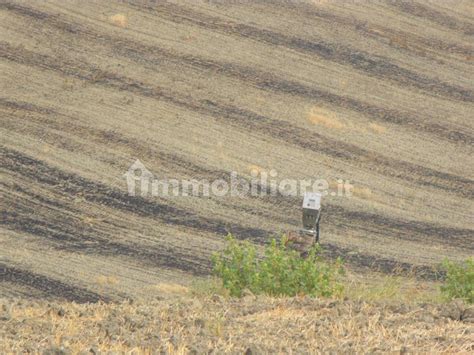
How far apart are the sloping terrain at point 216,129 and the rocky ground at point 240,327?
739 centimetres

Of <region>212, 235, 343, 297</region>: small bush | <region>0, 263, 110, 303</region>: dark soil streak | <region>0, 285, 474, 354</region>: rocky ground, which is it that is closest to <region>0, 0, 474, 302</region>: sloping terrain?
<region>0, 263, 110, 303</region>: dark soil streak

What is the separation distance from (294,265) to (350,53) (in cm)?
1248

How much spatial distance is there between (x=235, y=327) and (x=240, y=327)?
43 millimetres

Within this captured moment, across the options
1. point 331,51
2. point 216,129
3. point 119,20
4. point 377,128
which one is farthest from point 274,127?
point 119,20

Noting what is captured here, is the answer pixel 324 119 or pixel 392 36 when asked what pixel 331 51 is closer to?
pixel 392 36

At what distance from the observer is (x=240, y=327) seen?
25.8 ft

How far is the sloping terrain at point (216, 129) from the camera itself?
17156mm

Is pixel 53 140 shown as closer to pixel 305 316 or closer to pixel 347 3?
Answer: pixel 347 3

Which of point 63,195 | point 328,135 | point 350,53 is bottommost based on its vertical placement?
point 63,195

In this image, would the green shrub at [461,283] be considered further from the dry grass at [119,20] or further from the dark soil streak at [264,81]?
the dry grass at [119,20]

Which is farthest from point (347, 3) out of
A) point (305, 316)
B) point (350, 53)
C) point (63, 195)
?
point (305, 316)

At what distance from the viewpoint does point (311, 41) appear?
22.6 meters

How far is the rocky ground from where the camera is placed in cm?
710

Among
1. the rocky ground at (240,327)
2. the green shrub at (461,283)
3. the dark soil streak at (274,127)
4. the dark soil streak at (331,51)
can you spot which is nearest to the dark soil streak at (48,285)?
the dark soil streak at (274,127)
